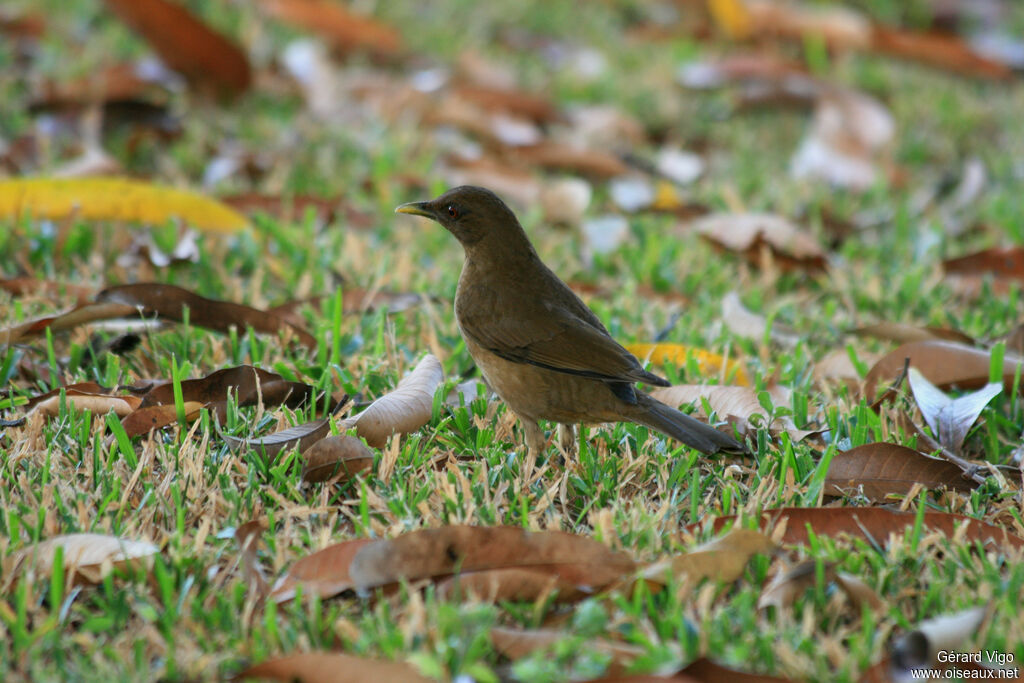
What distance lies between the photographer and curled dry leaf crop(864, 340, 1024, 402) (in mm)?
3703

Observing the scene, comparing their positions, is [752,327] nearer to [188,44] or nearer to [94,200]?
[94,200]

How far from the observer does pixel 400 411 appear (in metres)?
3.23

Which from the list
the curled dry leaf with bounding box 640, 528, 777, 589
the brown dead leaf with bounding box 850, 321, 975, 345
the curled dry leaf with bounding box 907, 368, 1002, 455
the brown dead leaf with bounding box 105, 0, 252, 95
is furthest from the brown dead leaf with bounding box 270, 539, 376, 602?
the brown dead leaf with bounding box 105, 0, 252, 95

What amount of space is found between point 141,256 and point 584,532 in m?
2.43

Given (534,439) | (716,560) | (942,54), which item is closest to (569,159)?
(534,439)

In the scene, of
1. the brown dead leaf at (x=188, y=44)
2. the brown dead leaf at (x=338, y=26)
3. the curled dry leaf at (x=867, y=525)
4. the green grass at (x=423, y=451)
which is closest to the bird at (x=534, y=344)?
the green grass at (x=423, y=451)

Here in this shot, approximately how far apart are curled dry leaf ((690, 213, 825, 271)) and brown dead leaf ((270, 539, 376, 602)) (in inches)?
113

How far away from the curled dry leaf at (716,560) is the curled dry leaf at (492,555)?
0.07m

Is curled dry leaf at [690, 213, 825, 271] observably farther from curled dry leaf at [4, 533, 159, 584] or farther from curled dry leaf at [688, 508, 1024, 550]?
curled dry leaf at [4, 533, 159, 584]

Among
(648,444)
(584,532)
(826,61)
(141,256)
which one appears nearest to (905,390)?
(648,444)

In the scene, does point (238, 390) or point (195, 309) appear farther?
point (195, 309)

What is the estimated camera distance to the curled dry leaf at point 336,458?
2.95 m

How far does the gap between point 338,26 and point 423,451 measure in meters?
4.83

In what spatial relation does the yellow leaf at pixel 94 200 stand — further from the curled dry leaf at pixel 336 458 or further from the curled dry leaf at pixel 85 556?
the curled dry leaf at pixel 85 556
